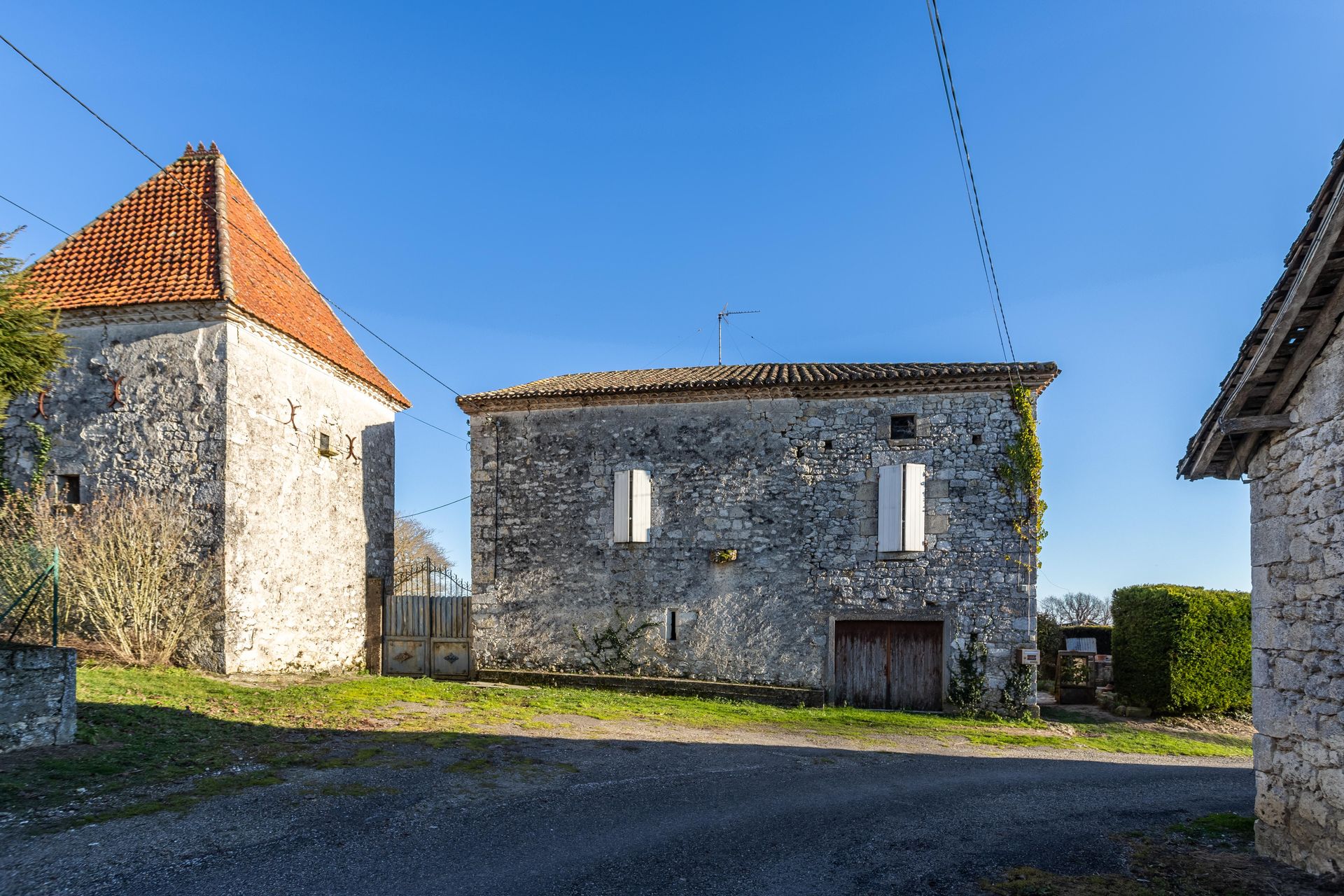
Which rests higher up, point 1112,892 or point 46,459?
point 46,459

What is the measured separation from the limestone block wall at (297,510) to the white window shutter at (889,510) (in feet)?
32.4

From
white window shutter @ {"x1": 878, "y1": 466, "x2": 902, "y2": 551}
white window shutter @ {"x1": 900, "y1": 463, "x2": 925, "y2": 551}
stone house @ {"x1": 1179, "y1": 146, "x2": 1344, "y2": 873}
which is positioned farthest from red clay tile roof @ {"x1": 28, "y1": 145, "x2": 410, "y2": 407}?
stone house @ {"x1": 1179, "y1": 146, "x2": 1344, "y2": 873}

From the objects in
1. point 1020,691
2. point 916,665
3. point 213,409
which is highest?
point 213,409

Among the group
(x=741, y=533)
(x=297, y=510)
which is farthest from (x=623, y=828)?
(x=297, y=510)

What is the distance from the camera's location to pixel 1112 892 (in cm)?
466

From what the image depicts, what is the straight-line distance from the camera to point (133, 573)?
35.5 feet

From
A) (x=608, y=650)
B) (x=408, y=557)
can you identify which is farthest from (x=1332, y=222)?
(x=408, y=557)

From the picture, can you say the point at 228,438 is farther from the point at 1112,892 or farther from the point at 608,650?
the point at 1112,892

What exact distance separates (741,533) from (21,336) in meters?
9.90

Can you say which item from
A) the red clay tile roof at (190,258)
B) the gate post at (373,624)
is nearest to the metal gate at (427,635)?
the gate post at (373,624)

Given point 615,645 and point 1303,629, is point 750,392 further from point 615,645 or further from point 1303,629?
point 1303,629

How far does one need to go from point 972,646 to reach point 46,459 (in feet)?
49.0

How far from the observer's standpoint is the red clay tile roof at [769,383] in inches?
475

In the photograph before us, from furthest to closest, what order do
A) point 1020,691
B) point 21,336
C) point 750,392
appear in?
point 750,392, point 1020,691, point 21,336
